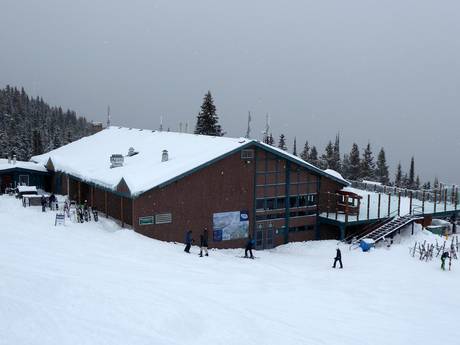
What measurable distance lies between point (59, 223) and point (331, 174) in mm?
17756

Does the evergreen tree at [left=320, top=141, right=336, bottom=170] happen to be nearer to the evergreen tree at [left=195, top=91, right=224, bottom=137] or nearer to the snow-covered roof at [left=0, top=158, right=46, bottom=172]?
the evergreen tree at [left=195, top=91, right=224, bottom=137]

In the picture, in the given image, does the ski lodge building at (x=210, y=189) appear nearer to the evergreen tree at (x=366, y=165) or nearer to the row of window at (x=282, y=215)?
the row of window at (x=282, y=215)

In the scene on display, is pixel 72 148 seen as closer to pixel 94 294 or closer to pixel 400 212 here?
pixel 400 212

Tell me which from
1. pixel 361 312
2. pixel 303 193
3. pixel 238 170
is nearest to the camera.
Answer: pixel 361 312

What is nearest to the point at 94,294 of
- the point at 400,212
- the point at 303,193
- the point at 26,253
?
the point at 26,253

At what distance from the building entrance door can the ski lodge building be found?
2.5 inches

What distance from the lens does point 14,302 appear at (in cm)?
1252

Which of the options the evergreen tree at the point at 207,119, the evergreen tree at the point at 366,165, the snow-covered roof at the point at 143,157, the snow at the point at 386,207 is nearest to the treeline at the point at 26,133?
the evergreen tree at the point at 207,119

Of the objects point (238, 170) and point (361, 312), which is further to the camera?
point (238, 170)

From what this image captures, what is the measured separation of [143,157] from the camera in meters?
32.7

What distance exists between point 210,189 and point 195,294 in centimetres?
1285

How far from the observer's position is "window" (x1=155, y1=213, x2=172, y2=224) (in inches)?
1049

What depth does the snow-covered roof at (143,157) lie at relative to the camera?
89.4ft

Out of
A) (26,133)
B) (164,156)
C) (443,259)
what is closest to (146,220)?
(164,156)
